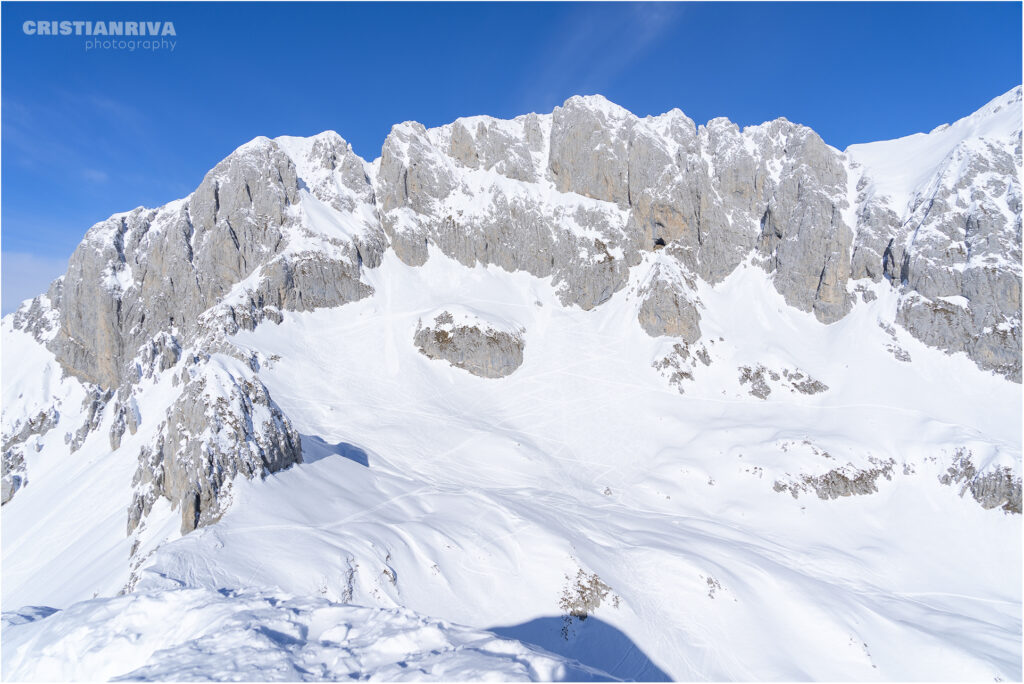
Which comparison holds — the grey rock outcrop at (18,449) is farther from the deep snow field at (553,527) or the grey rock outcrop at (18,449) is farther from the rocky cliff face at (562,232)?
the deep snow field at (553,527)

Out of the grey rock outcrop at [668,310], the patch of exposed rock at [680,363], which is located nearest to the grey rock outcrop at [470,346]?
the patch of exposed rock at [680,363]

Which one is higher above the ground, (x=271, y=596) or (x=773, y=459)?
(x=773, y=459)

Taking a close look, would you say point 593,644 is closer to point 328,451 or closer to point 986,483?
point 328,451

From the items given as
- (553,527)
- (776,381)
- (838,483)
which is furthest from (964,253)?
(553,527)

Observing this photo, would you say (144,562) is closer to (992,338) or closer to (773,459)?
(773,459)

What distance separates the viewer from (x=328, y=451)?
107 feet

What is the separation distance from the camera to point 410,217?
71.9 meters

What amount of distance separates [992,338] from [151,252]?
322 feet

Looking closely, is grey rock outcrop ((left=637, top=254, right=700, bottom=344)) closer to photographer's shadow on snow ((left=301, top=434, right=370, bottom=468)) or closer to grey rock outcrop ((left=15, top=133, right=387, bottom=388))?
grey rock outcrop ((left=15, top=133, right=387, bottom=388))

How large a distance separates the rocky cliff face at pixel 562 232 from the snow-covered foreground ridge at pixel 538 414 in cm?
44

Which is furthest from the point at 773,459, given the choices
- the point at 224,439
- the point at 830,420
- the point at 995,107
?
the point at 995,107

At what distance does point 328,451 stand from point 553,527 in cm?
1596

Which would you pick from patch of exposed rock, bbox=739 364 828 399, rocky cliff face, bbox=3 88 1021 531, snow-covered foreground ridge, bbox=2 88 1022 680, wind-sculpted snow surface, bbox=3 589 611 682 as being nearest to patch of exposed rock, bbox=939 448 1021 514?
snow-covered foreground ridge, bbox=2 88 1022 680

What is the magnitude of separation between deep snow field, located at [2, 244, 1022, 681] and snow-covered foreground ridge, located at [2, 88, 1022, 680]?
6.3 inches
